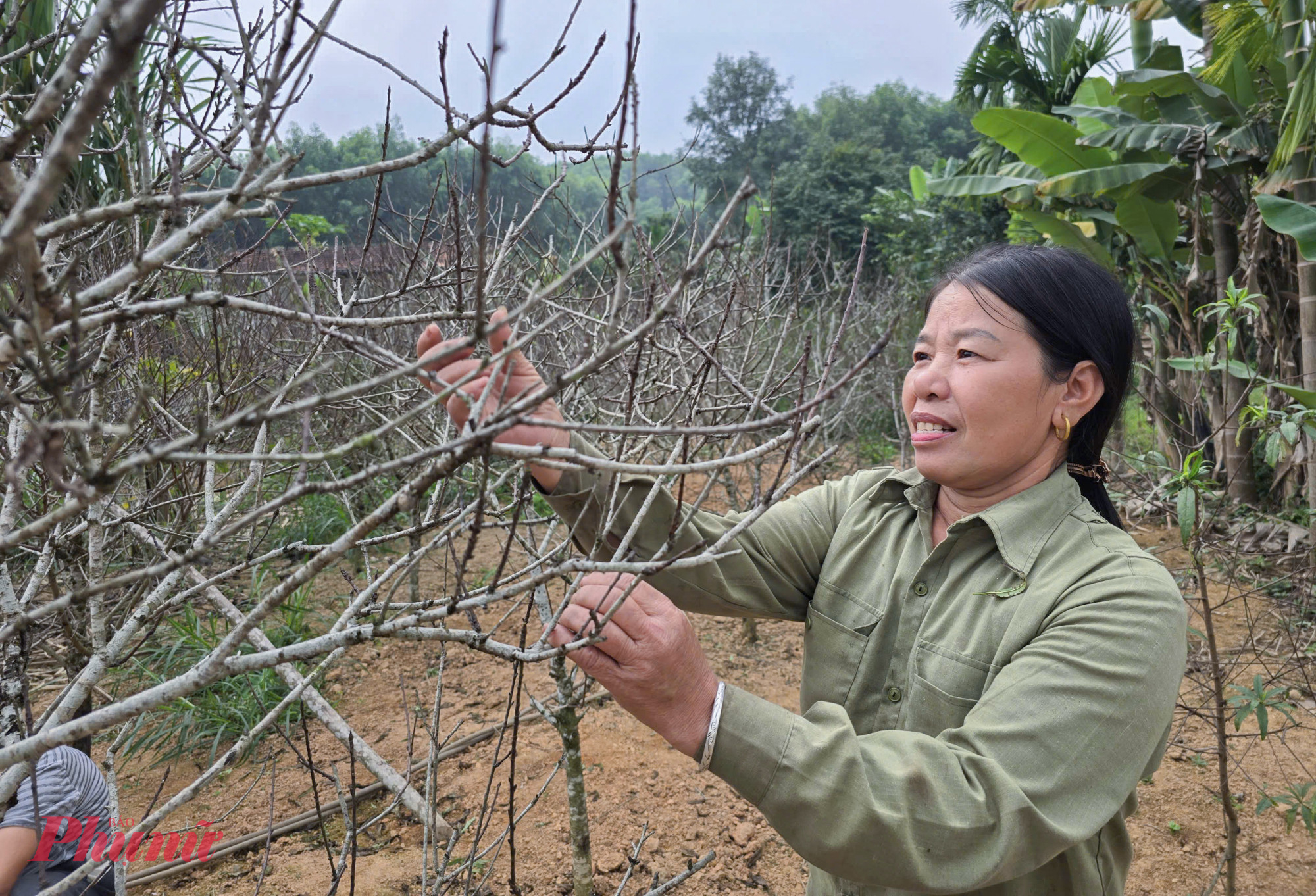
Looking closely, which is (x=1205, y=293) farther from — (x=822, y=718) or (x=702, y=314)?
(x=822, y=718)

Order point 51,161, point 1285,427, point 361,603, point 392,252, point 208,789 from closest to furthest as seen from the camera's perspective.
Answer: point 51,161
point 361,603
point 1285,427
point 208,789
point 392,252

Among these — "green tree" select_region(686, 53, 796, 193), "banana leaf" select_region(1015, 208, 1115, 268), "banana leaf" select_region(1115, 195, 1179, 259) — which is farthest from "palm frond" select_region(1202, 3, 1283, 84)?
"green tree" select_region(686, 53, 796, 193)

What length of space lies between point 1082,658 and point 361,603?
1044 mm

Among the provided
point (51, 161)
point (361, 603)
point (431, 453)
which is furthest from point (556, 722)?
point (51, 161)

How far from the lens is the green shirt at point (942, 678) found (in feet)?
3.69

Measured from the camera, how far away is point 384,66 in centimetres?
130

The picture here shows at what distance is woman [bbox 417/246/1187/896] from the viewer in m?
1.14

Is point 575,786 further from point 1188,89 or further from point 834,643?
point 1188,89

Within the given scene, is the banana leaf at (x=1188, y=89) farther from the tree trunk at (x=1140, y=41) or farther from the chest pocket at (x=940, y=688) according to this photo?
the chest pocket at (x=940, y=688)

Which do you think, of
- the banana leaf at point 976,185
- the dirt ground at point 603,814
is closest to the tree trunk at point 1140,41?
the banana leaf at point 976,185

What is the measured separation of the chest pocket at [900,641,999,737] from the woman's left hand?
0.45 m

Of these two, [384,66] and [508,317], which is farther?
[384,66]

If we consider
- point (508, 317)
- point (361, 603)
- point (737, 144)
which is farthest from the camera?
point (737, 144)

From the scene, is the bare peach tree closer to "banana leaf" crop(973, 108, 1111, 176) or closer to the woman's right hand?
the woman's right hand
